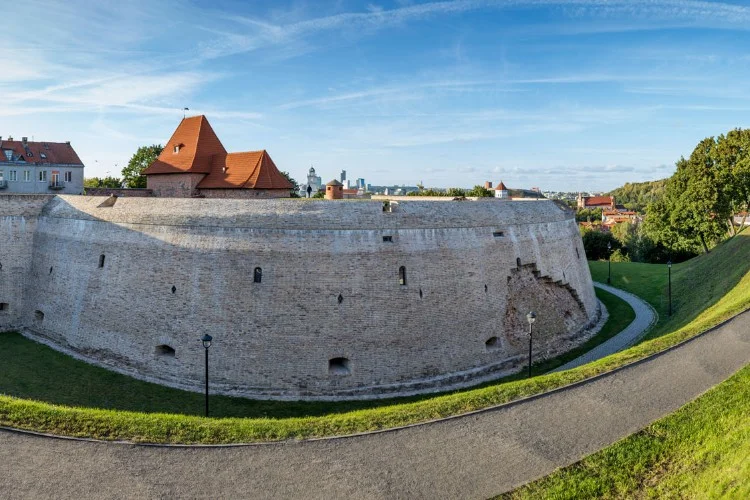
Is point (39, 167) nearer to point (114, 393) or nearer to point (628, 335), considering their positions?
point (114, 393)

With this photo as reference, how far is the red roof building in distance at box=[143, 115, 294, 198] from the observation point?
74.5 ft

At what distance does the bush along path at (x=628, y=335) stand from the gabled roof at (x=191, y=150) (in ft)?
56.7

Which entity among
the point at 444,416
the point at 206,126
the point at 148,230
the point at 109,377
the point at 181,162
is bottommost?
the point at 109,377

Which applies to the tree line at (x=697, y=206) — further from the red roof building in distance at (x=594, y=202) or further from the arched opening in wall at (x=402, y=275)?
the red roof building in distance at (x=594, y=202)

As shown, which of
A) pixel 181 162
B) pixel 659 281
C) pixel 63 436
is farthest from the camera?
pixel 659 281

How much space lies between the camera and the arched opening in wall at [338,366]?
15.3 metres

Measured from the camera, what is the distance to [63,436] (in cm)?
972

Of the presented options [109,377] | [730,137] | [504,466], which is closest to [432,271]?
[504,466]

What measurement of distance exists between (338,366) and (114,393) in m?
6.34

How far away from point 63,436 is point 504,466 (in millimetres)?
7885

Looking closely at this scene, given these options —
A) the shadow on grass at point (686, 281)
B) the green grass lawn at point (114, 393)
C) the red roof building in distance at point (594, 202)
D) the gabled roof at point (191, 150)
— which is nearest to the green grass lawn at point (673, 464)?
the green grass lawn at point (114, 393)

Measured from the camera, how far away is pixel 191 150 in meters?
24.3

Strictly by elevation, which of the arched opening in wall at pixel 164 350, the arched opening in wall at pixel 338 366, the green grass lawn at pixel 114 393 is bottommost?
the green grass lawn at pixel 114 393

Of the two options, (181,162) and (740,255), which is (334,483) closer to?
(181,162)
